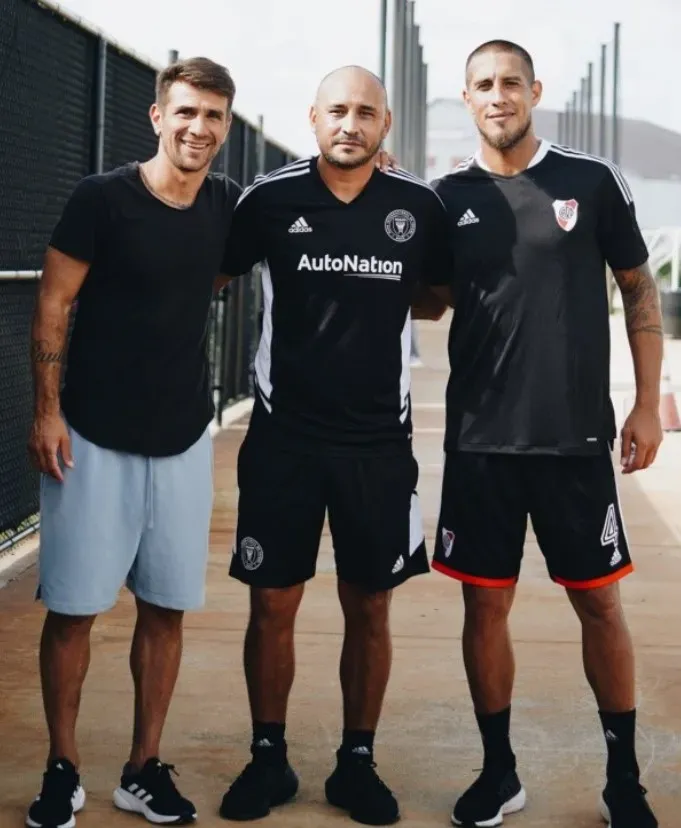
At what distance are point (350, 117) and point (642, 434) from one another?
114 cm

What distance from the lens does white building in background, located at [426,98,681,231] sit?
99.8 m

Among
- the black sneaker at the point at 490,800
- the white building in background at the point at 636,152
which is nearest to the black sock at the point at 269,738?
the black sneaker at the point at 490,800

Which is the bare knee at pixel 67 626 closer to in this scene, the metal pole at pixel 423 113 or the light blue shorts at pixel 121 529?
the light blue shorts at pixel 121 529

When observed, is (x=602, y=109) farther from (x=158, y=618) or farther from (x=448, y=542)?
(x=158, y=618)

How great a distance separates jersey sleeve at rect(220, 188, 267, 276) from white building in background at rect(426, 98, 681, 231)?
81.5 m

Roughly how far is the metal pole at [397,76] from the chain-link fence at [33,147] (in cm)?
1902

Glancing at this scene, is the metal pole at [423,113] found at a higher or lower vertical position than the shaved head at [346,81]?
higher

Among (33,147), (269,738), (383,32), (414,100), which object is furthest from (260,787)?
→ (414,100)

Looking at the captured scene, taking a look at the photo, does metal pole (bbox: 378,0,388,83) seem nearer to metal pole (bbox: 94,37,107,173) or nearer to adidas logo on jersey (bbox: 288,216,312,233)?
metal pole (bbox: 94,37,107,173)

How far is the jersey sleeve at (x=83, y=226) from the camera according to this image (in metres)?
3.68

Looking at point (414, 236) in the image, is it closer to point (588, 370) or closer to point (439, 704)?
point (588, 370)

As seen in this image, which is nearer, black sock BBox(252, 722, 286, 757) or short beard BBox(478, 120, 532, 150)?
short beard BBox(478, 120, 532, 150)

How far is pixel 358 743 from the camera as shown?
13.4 ft

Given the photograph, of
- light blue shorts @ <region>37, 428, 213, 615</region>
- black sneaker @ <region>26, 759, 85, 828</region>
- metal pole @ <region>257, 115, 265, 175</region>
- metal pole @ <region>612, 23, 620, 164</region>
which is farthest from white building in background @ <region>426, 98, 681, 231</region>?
black sneaker @ <region>26, 759, 85, 828</region>
